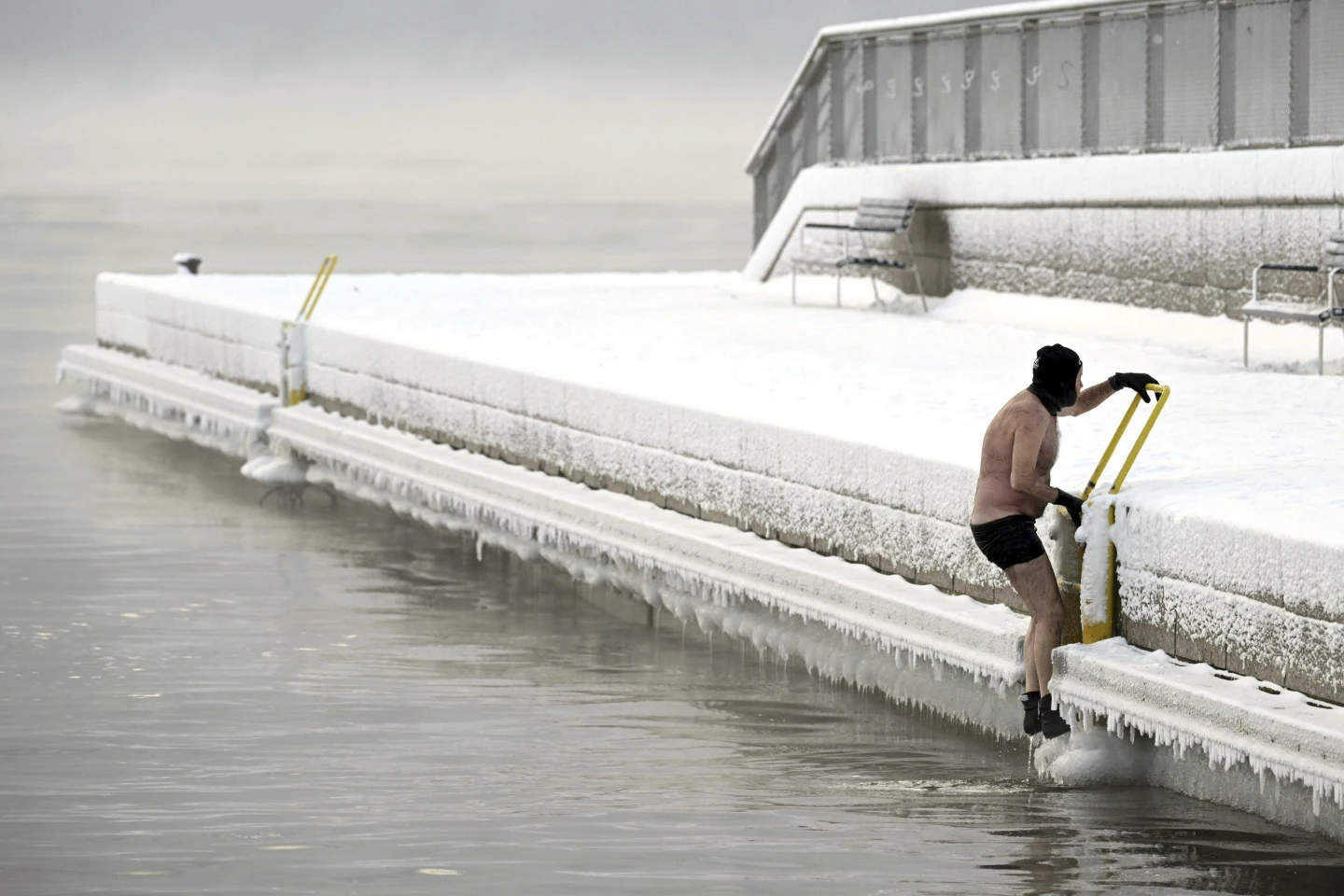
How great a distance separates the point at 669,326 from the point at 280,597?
220 inches

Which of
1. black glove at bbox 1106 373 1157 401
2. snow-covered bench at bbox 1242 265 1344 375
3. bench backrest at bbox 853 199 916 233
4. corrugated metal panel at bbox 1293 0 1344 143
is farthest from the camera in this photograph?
bench backrest at bbox 853 199 916 233

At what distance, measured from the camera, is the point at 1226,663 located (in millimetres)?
9109

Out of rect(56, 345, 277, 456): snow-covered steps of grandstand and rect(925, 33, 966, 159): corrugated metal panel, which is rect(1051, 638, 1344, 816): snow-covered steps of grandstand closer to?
rect(56, 345, 277, 456): snow-covered steps of grandstand

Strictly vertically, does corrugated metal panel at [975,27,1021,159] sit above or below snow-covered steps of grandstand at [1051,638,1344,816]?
above

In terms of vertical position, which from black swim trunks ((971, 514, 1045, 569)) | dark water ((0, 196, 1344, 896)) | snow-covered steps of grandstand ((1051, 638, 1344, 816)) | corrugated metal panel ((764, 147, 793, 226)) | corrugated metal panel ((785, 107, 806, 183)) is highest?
corrugated metal panel ((785, 107, 806, 183))

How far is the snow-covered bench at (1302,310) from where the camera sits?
15.1m

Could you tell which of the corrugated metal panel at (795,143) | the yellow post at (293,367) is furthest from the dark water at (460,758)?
the corrugated metal panel at (795,143)

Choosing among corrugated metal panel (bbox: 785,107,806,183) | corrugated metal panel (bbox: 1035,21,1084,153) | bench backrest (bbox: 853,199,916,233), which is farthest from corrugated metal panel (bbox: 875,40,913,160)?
corrugated metal panel (bbox: 1035,21,1084,153)

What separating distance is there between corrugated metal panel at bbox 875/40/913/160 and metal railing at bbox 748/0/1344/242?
2cm

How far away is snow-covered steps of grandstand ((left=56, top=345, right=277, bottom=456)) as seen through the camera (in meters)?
21.1

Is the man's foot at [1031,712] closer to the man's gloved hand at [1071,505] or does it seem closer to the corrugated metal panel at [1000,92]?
the man's gloved hand at [1071,505]

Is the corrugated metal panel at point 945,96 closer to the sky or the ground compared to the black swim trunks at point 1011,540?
closer to the sky

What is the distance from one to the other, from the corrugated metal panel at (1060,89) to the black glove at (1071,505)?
1139 cm

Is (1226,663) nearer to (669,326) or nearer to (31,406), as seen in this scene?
(669,326)
